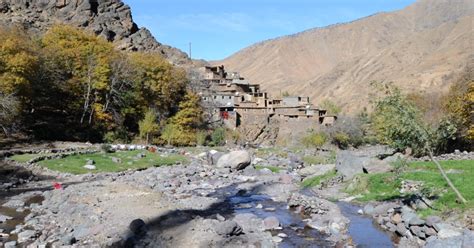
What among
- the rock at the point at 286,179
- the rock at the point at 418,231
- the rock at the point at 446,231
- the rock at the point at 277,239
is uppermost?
the rock at the point at 446,231

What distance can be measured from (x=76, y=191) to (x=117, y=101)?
34.7m

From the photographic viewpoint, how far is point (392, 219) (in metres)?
23.1

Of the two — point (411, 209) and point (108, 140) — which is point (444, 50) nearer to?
point (108, 140)

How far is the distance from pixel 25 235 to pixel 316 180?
75.7ft

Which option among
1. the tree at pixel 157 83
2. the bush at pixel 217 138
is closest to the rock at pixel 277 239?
the tree at pixel 157 83

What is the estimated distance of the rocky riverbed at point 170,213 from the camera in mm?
20547

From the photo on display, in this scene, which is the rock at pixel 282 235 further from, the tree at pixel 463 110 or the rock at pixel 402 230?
the tree at pixel 463 110

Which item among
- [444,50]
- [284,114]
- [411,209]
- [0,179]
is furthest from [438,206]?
[444,50]

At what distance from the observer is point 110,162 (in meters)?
43.8

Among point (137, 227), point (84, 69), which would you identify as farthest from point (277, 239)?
point (84, 69)

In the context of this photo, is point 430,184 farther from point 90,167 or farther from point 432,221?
point 90,167

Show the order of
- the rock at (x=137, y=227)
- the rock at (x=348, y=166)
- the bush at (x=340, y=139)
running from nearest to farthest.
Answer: the rock at (x=137, y=227) < the rock at (x=348, y=166) < the bush at (x=340, y=139)

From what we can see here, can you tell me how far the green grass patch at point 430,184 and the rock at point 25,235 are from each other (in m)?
18.1

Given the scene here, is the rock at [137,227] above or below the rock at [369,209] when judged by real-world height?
above
